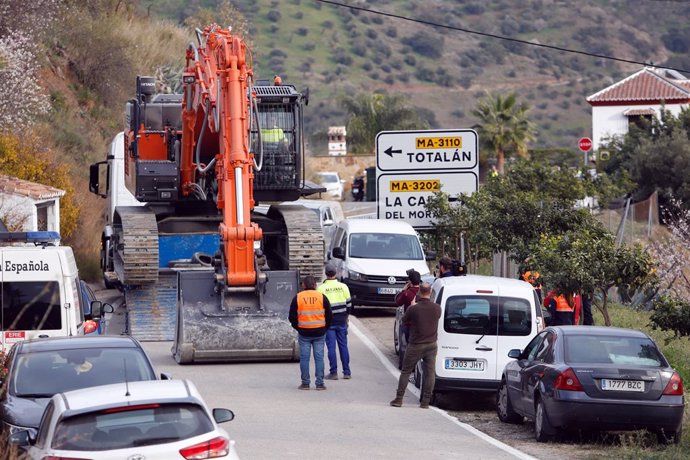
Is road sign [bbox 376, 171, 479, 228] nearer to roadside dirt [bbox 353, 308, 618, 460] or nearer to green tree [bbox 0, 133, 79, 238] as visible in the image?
roadside dirt [bbox 353, 308, 618, 460]

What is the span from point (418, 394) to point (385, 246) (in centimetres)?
1024

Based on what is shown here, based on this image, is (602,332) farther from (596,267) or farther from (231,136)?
(231,136)

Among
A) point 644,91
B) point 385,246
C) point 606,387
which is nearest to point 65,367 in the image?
point 606,387

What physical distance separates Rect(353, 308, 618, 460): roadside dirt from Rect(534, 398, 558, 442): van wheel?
95mm

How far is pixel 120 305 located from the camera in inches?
1075

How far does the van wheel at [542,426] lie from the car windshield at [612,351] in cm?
66

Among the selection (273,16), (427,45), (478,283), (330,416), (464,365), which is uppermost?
(273,16)

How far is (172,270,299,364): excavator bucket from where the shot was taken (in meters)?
19.3

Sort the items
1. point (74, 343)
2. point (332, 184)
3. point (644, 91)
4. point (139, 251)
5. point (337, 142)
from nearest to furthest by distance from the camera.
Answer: point (74, 343) → point (139, 251) → point (332, 184) → point (644, 91) → point (337, 142)

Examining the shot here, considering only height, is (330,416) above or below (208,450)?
below

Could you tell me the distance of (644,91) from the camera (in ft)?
265

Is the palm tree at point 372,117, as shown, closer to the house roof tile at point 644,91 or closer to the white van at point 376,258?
the house roof tile at point 644,91

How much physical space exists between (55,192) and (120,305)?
375 cm

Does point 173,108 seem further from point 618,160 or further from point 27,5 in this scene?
point 618,160
